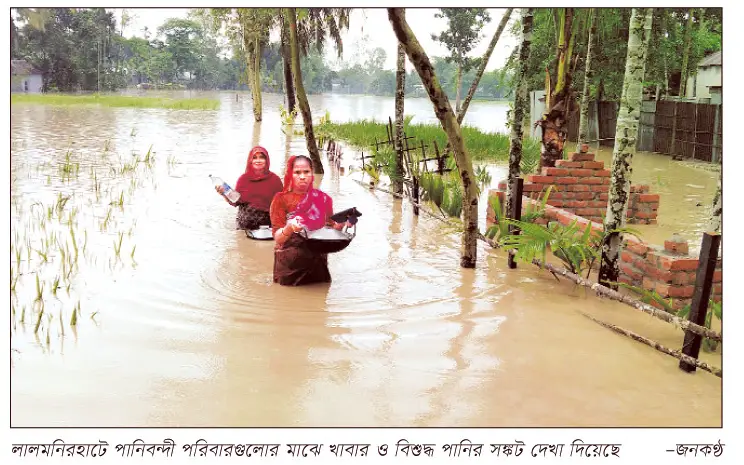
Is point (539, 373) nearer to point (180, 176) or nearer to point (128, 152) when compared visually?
point (180, 176)

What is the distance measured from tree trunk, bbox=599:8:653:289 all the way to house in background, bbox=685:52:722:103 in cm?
1424

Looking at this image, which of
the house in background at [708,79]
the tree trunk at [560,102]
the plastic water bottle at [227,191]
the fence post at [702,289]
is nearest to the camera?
the fence post at [702,289]

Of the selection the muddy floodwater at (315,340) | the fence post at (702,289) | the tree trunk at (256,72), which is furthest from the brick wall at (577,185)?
the tree trunk at (256,72)

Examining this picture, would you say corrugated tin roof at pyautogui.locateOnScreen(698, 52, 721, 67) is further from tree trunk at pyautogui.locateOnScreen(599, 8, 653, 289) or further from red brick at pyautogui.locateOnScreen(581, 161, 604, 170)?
tree trunk at pyautogui.locateOnScreen(599, 8, 653, 289)

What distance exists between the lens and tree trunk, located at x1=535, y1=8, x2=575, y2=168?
9289 mm

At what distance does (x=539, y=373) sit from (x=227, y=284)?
2.90 m

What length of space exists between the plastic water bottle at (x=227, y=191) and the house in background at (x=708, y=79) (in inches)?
574

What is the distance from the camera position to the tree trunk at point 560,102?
9.29 m

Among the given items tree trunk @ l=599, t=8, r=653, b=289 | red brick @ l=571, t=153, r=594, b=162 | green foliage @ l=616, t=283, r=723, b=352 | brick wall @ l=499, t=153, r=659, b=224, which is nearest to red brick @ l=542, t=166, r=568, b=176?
brick wall @ l=499, t=153, r=659, b=224

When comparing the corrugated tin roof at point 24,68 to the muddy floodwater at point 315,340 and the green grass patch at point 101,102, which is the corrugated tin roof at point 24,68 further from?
the muddy floodwater at point 315,340

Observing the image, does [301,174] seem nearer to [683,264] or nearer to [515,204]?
[515,204]

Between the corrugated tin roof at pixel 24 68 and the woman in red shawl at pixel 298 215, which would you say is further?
the corrugated tin roof at pixel 24 68

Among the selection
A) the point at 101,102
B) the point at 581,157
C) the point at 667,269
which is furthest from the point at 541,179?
the point at 101,102
